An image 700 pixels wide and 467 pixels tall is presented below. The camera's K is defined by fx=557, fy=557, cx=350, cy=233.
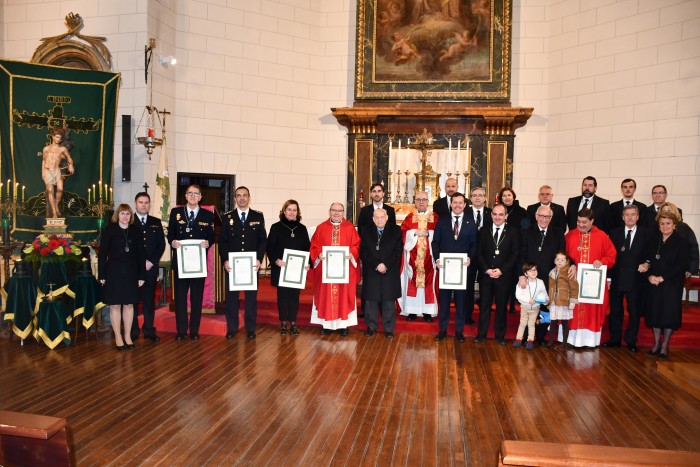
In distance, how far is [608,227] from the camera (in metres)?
7.54

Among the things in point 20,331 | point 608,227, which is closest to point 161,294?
point 20,331

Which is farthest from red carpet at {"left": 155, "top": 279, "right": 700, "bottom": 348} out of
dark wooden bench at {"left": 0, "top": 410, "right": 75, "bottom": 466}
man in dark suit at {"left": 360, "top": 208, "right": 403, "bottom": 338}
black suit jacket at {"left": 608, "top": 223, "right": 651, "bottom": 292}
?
dark wooden bench at {"left": 0, "top": 410, "right": 75, "bottom": 466}

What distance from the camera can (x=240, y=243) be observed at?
6.80 meters

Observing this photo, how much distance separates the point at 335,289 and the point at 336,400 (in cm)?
249

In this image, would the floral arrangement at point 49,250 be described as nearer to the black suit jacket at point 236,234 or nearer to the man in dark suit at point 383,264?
the black suit jacket at point 236,234

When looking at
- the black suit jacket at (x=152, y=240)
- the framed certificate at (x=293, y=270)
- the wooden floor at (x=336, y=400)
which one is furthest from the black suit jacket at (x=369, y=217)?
the black suit jacket at (x=152, y=240)

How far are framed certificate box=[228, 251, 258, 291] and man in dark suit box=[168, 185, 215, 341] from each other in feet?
1.16

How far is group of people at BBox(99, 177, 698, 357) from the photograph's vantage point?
627cm

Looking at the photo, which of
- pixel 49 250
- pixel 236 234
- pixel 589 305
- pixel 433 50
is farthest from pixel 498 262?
pixel 433 50

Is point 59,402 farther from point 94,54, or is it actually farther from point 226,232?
point 94,54

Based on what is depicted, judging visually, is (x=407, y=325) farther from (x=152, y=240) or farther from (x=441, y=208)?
(x=152, y=240)

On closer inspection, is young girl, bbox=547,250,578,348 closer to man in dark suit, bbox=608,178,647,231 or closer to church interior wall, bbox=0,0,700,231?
man in dark suit, bbox=608,178,647,231

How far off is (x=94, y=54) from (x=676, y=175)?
31.7ft

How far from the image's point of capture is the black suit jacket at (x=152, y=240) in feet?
21.5
